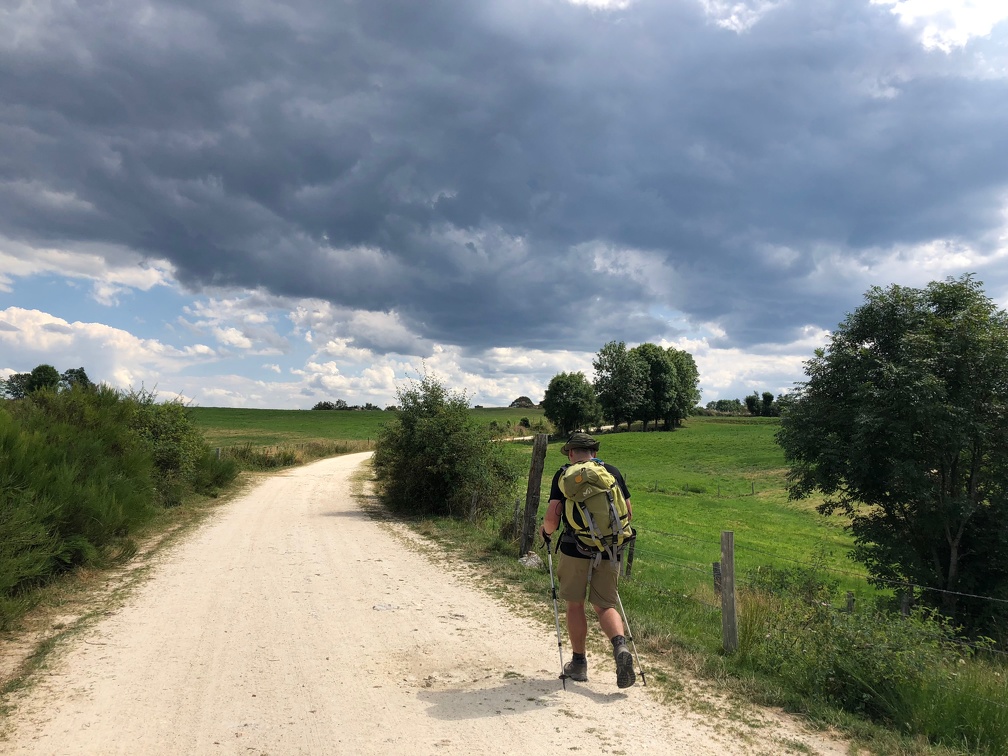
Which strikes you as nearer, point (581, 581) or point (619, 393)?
point (581, 581)

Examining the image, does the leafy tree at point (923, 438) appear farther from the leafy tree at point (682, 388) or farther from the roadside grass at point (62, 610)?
the leafy tree at point (682, 388)

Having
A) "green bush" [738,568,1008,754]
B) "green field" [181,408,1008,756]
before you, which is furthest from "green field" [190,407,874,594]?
"green bush" [738,568,1008,754]

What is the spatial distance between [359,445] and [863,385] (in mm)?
47619

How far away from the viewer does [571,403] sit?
3381 inches

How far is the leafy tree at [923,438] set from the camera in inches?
588

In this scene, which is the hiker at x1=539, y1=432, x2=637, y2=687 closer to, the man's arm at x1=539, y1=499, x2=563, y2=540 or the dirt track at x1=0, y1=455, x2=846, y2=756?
the man's arm at x1=539, y1=499, x2=563, y2=540

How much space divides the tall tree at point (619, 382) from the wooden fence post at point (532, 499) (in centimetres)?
7514

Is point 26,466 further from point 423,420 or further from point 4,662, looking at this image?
point 423,420

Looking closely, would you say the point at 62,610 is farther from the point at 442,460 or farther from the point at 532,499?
the point at 442,460

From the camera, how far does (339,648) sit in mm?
6449

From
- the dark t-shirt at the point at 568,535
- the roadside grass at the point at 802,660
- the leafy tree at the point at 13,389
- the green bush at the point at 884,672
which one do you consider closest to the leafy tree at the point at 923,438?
the roadside grass at the point at 802,660

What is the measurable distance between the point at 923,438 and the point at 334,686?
15.7 metres

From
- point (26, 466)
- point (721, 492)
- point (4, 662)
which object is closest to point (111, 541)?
point (26, 466)

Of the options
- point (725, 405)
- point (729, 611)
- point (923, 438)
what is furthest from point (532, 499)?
point (725, 405)
